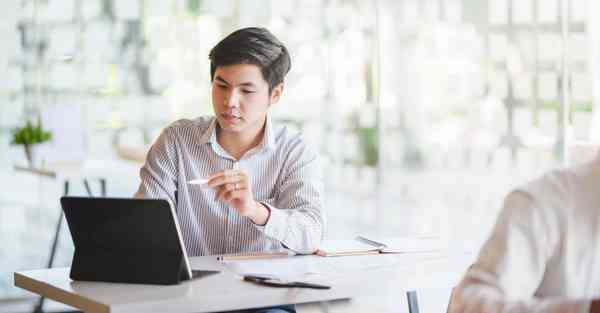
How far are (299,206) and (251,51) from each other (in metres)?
0.45

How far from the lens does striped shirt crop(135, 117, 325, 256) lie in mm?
2982

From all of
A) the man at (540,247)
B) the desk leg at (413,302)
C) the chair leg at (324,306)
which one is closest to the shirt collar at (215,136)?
the desk leg at (413,302)

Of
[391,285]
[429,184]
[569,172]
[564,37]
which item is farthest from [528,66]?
[569,172]

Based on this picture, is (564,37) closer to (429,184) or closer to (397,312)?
(429,184)

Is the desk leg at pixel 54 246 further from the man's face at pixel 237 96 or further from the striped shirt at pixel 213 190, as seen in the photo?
the man's face at pixel 237 96

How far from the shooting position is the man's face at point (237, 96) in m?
2.94

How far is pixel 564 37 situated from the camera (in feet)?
17.6

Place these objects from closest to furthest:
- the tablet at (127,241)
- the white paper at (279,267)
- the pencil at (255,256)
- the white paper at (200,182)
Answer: the tablet at (127,241) → the white paper at (279,267) → the white paper at (200,182) → the pencil at (255,256)

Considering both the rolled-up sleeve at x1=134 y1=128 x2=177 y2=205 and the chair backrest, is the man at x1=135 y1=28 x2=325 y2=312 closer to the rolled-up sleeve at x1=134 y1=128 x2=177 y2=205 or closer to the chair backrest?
the rolled-up sleeve at x1=134 y1=128 x2=177 y2=205

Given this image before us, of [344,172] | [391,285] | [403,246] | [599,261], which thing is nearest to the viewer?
[599,261]

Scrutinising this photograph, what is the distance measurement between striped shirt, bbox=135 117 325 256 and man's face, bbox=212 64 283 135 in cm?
11

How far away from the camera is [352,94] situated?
6031mm

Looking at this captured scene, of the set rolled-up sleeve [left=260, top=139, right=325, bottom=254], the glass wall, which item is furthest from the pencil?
the glass wall

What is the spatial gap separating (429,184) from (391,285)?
365cm
